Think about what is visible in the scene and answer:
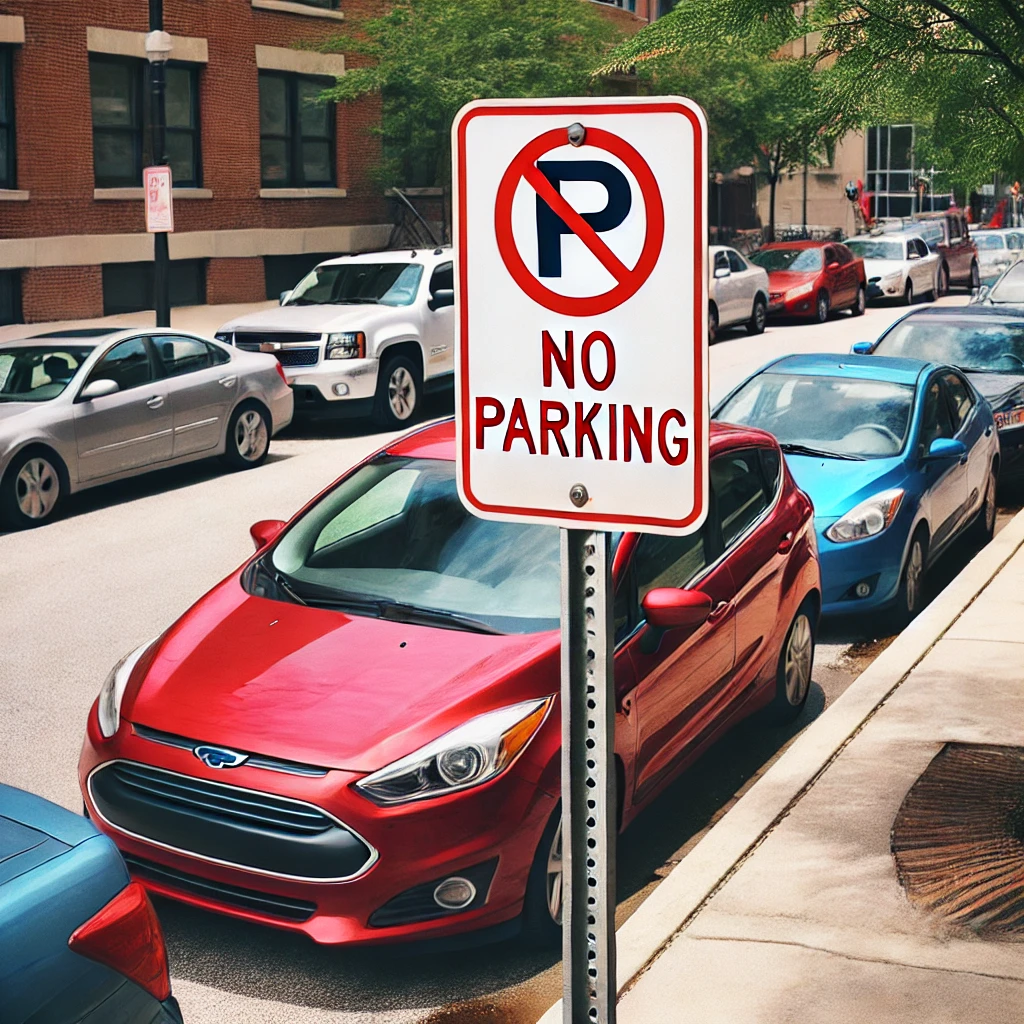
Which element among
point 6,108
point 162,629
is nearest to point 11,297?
point 6,108

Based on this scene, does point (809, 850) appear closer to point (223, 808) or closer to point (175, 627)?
point (223, 808)

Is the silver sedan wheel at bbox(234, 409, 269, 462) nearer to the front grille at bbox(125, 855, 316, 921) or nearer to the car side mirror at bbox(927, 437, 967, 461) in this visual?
the car side mirror at bbox(927, 437, 967, 461)

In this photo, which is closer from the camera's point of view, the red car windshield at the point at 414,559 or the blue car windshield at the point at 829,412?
the red car windshield at the point at 414,559

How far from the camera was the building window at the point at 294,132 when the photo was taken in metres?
31.3

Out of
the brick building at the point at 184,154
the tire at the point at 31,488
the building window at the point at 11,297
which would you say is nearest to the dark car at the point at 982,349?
the tire at the point at 31,488

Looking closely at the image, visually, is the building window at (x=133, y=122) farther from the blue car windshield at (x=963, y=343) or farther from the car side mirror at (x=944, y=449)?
the car side mirror at (x=944, y=449)

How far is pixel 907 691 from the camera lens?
310 inches

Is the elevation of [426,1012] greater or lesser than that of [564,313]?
lesser

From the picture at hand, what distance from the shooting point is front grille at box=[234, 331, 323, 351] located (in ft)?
56.9

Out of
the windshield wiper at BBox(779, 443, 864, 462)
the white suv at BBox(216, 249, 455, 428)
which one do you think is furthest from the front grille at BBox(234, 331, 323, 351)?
the windshield wiper at BBox(779, 443, 864, 462)

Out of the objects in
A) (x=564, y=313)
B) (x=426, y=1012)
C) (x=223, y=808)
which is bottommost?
(x=426, y=1012)

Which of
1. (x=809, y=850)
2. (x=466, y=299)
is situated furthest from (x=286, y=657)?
(x=466, y=299)

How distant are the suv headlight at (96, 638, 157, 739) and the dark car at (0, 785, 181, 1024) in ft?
6.28

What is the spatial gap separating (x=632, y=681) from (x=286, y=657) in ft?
4.20
